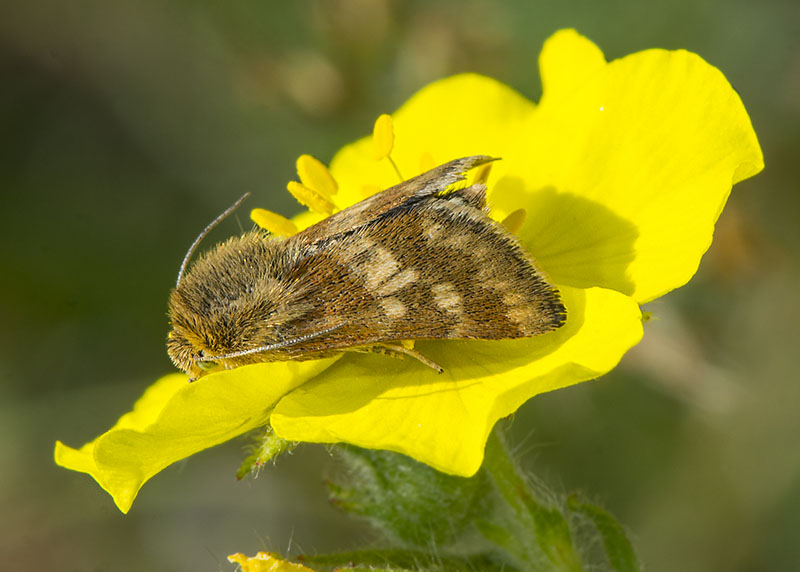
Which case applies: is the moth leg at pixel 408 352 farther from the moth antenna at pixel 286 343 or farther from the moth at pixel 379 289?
the moth antenna at pixel 286 343

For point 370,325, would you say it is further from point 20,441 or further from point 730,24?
point 730,24

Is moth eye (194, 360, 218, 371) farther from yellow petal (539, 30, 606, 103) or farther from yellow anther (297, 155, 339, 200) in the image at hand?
yellow petal (539, 30, 606, 103)

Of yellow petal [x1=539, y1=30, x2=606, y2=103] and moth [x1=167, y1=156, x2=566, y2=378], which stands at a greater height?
yellow petal [x1=539, y1=30, x2=606, y2=103]

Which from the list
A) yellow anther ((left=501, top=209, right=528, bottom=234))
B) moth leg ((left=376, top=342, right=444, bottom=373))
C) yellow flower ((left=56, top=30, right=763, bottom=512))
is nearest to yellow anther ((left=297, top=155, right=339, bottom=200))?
yellow flower ((left=56, top=30, right=763, bottom=512))

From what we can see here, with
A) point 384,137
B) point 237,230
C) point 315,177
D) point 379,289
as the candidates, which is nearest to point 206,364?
point 379,289

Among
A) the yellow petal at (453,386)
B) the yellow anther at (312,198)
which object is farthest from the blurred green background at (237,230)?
the yellow petal at (453,386)

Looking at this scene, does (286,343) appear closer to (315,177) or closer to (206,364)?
(206,364)

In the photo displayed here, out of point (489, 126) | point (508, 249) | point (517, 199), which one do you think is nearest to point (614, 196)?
point (517, 199)
